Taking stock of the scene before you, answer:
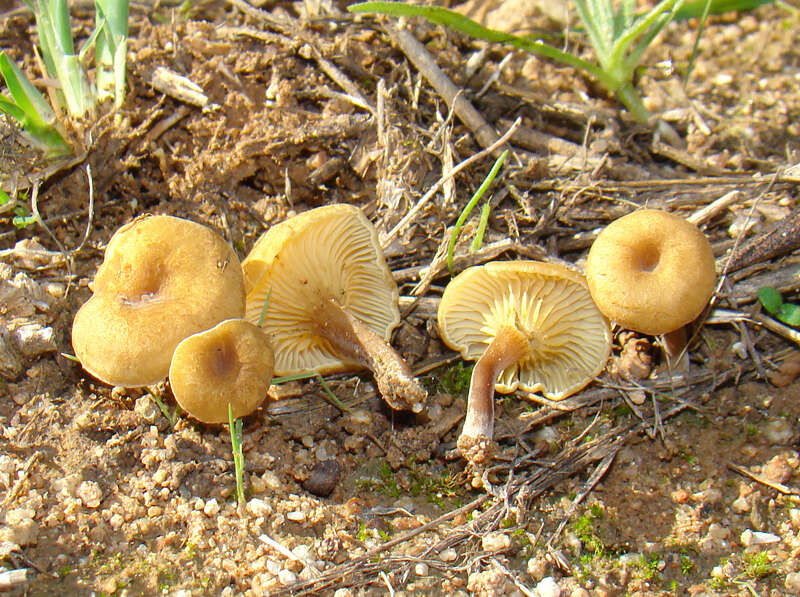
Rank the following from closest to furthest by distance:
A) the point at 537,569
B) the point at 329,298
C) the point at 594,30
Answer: the point at 537,569 → the point at 329,298 → the point at 594,30

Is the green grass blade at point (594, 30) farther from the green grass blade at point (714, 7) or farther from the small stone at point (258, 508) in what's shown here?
the small stone at point (258, 508)

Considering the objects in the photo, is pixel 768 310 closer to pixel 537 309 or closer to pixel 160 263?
pixel 537 309

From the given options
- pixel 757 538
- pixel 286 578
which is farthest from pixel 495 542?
pixel 757 538

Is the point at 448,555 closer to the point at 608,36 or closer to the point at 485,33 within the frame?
the point at 485,33

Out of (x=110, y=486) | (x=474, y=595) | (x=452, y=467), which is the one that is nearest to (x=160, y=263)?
(x=110, y=486)

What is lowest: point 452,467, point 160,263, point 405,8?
point 452,467
